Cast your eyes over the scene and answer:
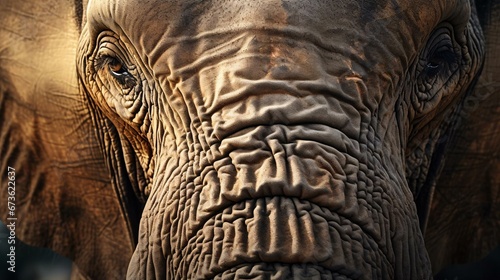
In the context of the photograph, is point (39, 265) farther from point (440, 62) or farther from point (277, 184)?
point (277, 184)

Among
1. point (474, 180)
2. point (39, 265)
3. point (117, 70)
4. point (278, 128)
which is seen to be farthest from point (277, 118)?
point (39, 265)

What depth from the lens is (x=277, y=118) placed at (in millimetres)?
2656

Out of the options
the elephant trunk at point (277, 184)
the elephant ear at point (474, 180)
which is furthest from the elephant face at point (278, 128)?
the elephant ear at point (474, 180)

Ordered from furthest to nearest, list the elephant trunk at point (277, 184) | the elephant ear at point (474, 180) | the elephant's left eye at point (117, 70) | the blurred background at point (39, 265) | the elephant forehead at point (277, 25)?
the blurred background at point (39, 265)
the elephant ear at point (474, 180)
the elephant's left eye at point (117, 70)
the elephant forehead at point (277, 25)
the elephant trunk at point (277, 184)

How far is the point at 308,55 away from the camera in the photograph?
274 cm

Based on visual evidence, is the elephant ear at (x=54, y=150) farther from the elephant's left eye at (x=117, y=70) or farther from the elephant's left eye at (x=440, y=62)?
the elephant's left eye at (x=440, y=62)

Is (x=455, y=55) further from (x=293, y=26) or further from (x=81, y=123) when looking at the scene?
(x=81, y=123)

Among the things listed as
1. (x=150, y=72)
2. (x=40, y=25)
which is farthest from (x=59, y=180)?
(x=150, y=72)

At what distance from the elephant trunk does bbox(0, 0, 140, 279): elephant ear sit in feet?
2.36

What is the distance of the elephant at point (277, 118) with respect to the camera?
2594 mm

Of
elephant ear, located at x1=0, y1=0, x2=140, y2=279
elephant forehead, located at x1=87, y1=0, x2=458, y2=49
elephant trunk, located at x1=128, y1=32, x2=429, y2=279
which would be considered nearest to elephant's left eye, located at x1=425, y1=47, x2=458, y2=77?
elephant forehead, located at x1=87, y1=0, x2=458, y2=49

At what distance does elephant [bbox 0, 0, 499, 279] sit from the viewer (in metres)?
2.59

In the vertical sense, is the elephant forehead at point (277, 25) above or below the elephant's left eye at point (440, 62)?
below

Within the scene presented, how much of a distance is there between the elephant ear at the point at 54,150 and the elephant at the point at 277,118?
0.09ft
